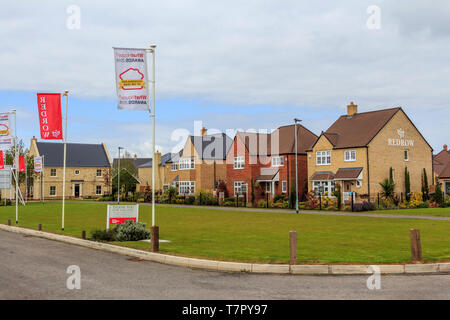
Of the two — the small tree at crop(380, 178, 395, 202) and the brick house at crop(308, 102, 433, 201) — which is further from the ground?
the brick house at crop(308, 102, 433, 201)

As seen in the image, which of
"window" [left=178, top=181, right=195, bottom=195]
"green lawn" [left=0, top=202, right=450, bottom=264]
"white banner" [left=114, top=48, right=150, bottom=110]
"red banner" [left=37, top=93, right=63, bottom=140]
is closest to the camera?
"green lawn" [left=0, top=202, right=450, bottom=264]

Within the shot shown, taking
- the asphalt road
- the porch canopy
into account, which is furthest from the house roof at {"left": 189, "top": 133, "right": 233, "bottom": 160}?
the asphalt road

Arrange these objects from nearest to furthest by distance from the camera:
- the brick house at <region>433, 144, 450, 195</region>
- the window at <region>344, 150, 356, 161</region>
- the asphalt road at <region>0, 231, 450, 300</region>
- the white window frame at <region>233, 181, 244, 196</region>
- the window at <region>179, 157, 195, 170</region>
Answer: the asphalt road at <region>0, 231, 450, 300</region> → the window at <region>344, 150, 356, 161</region> → the white window frame at <region>233, 181, 244, 196</region> → the brick house at <region>433, 144, 450, 195</region> → the window at <region>179, 157, 195, 170</region>

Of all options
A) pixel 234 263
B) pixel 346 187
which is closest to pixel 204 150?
pixel 346 187

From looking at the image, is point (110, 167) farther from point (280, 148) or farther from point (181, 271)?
point (181, 271)

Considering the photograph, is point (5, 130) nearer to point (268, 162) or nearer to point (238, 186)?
point (268, 162)

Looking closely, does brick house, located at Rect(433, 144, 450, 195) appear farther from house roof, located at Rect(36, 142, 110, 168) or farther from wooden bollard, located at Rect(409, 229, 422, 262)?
house roof, located at Rect(36, 142, 110, 168)

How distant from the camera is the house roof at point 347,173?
43.1m

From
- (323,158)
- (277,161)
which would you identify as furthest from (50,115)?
(277,161)

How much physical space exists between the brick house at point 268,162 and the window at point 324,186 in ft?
8.88

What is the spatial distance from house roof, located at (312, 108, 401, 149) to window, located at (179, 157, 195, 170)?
20.5m

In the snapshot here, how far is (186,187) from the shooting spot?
62.6 m

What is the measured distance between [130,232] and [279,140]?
1543 inches

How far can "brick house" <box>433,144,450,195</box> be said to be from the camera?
2281 inches
